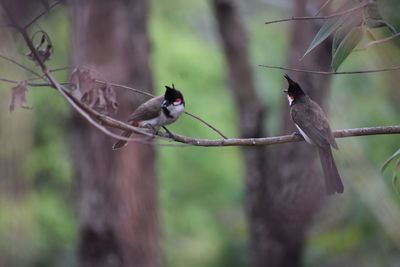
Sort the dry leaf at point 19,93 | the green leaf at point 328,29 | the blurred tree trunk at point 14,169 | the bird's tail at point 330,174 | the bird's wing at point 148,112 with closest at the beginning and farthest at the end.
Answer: the dry leaf at point 19,93
the green leaf at point 328,29
the bird's tail at point 330,174
the bird's wing at point 148,112
the blurred tree trunk at point 14,169

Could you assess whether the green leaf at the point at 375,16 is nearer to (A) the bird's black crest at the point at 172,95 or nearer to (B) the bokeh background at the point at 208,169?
(A) the bird's black crest at the point at 172,95

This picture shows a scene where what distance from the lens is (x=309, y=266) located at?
9.38m

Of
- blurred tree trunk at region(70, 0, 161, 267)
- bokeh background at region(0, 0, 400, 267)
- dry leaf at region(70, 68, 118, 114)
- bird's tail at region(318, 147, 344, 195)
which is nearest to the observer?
dry leaf at region(70, 68, 118, 114)

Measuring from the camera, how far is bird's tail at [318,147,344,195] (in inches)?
159

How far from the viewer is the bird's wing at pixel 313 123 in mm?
4316

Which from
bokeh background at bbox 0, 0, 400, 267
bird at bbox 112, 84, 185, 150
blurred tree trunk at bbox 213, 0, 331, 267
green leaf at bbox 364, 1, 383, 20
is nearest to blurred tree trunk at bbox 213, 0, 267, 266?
blurred tree trunk at bbox 213, 0, 331, 267

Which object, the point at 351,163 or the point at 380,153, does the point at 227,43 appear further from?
the point at 380,153

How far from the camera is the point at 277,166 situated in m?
7.39

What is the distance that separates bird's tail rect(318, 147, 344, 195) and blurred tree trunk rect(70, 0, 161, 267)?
10.5ft

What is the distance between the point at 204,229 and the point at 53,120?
112 inches

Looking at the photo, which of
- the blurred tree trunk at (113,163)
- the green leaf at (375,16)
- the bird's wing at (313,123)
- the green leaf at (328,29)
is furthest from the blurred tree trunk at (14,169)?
the green leaf at (375,16)

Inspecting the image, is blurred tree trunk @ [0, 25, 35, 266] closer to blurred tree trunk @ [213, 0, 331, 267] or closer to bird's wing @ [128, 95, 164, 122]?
bird's wing @ [128, 95, 164, 122]

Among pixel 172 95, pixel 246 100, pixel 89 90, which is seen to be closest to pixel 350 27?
pixel 89 90

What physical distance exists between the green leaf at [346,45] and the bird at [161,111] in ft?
4.71
